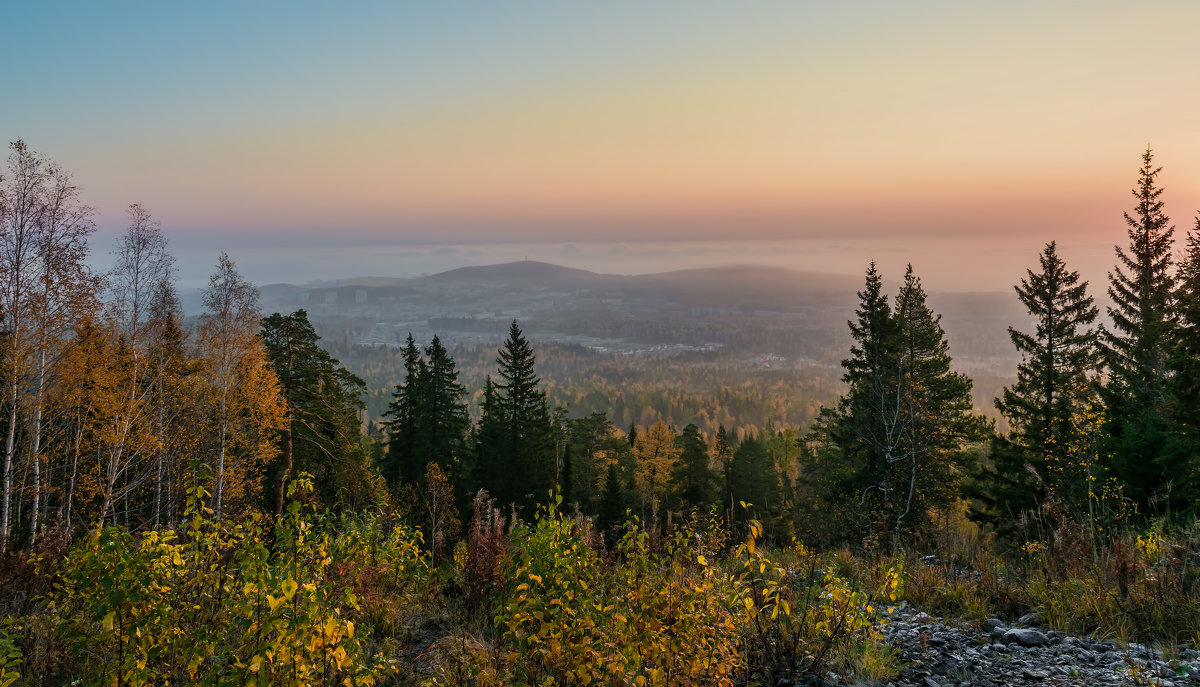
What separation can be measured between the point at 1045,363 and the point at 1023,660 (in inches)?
808

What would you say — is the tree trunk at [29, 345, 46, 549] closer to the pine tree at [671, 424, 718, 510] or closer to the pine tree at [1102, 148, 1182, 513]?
the pine tree at [1102, 148, 1182, 513]

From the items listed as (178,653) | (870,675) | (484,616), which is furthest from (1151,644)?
(178,653)

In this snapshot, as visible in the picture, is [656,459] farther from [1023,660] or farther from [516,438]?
[1023,660]

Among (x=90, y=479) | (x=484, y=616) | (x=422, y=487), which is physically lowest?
(x=422, y=487)

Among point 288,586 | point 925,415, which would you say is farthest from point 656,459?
point 288,586

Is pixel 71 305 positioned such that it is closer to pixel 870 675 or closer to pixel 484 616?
pixel 484 616

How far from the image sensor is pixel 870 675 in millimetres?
4504

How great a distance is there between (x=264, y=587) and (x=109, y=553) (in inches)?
48.0

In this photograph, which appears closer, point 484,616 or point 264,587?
point 264,587

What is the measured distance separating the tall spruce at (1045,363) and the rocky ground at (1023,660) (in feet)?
60.8

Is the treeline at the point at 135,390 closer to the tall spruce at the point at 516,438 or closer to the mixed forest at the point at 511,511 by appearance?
the mixed forest at the point at 511,511

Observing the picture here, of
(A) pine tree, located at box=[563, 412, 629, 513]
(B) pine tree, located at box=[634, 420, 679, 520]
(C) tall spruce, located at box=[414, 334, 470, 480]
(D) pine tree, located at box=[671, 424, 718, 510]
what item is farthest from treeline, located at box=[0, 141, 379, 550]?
(B) pine tree, located at box=[634, 420, 679, 520]

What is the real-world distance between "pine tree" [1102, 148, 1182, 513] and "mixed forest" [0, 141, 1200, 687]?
13 cm

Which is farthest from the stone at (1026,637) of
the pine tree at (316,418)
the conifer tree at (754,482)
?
the conifer tree at (754,482)
